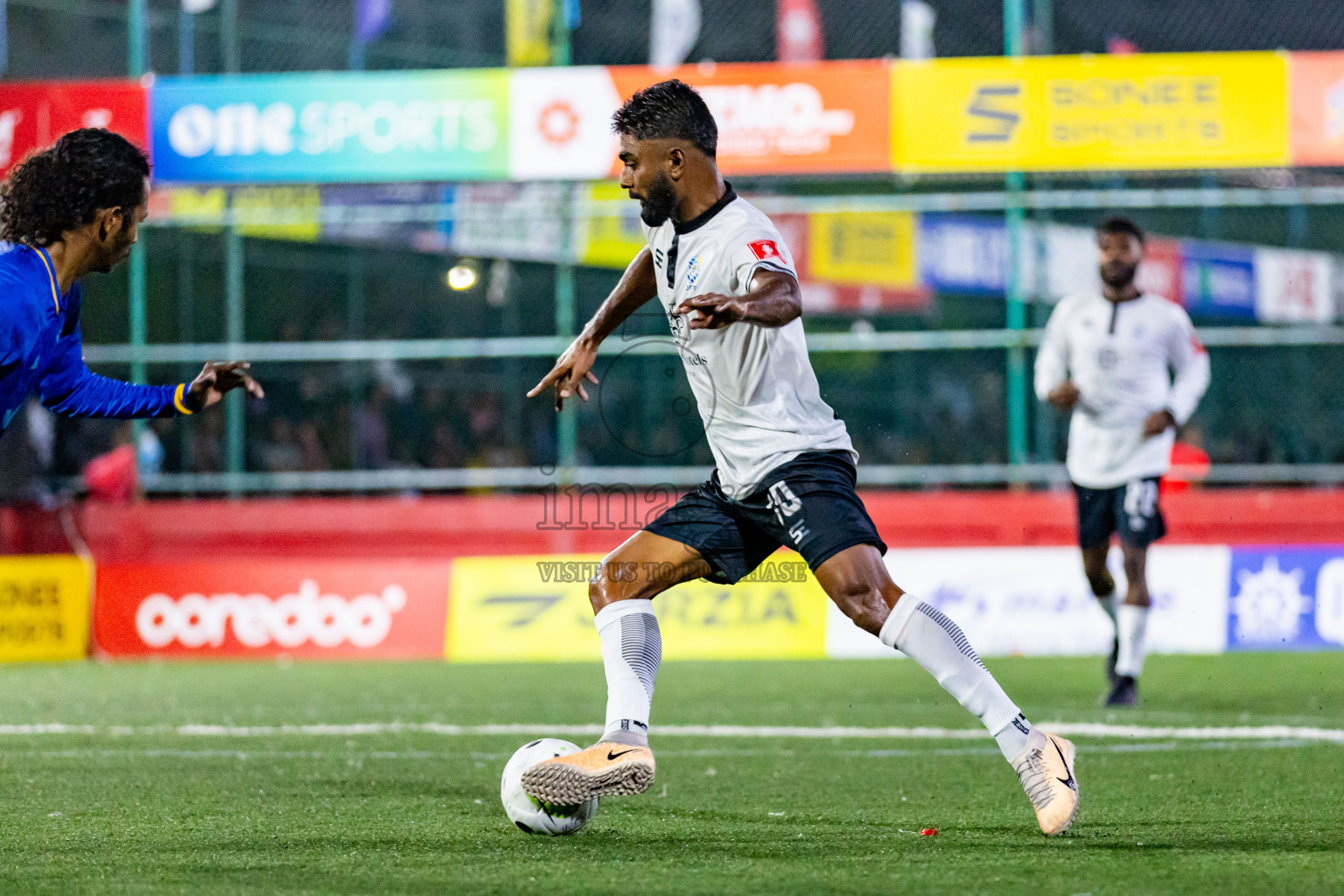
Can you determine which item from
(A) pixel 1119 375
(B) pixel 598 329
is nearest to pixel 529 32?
(A) pixel 1119 375

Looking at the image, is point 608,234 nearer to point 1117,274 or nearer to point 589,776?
point 1117,274

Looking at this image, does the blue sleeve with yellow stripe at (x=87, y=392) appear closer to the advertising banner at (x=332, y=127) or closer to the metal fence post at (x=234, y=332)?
the advertising banner at (x=332, y=127)

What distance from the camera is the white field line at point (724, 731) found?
295 inches

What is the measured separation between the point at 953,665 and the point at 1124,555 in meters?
4.57

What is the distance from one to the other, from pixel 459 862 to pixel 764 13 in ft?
74.0

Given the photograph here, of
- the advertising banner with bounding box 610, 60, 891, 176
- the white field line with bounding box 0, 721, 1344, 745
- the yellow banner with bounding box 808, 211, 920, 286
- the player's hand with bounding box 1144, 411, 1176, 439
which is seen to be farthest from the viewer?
the yellow banner with bounding box 808, 211, 920, 286

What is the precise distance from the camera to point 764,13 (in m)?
25.6

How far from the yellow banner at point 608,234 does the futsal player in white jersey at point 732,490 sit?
11.7m

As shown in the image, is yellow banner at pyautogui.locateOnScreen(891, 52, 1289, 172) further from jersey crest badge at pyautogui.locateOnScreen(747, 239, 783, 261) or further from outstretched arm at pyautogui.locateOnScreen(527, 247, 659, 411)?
jersey crest badge at pyautogui.locateOnScreen(747, 239, 783, 261)

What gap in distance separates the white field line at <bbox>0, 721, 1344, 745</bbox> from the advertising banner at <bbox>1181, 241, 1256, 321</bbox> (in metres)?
18.3

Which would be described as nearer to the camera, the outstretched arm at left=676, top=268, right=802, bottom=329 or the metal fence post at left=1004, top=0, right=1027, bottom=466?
the outstretched arm at left=676, top=268, right=802, bottom=329

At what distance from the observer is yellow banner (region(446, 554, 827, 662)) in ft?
42.4

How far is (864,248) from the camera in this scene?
24062mm

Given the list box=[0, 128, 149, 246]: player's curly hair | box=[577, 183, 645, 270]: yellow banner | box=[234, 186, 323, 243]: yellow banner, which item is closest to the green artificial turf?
box=[0, 128, 149, 246]: player's curly hair
